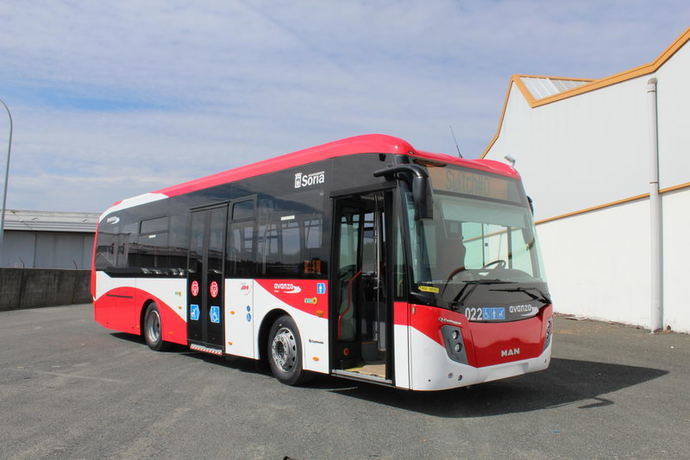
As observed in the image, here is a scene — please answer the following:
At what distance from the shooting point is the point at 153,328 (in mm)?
12352

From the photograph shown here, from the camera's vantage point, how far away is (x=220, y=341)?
32.4ft

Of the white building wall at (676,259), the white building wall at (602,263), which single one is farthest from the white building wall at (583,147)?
the white building wall at (676,259)

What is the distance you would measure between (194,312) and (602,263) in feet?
39.8

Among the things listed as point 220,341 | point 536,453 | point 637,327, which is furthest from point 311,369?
point 637,327

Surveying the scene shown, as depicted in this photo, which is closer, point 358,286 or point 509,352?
point 509,352

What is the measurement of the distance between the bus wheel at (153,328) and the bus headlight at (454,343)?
718 cm

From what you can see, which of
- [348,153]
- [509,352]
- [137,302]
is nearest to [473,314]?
[509,352]

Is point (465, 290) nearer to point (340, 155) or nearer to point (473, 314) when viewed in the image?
point (473, 314)

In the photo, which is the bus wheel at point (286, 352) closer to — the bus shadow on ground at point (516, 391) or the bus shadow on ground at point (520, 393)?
the bus shadow on ground at point (516, 391)

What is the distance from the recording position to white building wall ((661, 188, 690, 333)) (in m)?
14.3

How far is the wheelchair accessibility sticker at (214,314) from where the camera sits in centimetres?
998

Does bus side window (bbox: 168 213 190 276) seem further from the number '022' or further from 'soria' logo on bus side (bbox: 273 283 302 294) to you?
the number '022'

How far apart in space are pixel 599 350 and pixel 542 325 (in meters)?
5.43

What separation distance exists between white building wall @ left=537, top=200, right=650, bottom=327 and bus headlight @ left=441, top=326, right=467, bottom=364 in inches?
433
